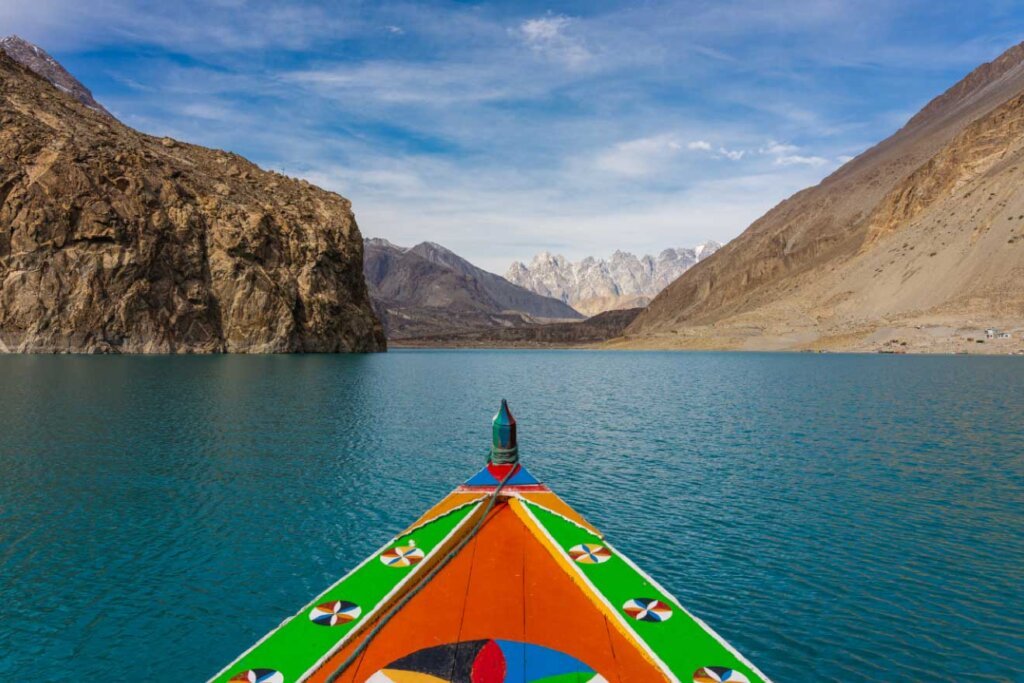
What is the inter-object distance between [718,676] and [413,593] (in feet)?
13.9

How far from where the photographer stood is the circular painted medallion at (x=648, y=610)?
8500mm

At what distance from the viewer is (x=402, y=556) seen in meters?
10.4

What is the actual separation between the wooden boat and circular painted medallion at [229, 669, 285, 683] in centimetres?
1

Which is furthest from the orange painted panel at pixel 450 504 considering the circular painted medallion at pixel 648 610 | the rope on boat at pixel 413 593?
the circular painted medallion at pixel 648 610

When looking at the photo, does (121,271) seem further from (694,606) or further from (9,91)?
(694,606)

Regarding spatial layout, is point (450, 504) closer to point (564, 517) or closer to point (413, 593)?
point (564, 517)

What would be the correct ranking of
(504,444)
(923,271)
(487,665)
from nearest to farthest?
(487,665) → (504,444) → (923,271)

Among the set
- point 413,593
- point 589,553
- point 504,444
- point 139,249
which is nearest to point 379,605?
point 413,593

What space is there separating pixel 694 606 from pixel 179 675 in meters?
9.66

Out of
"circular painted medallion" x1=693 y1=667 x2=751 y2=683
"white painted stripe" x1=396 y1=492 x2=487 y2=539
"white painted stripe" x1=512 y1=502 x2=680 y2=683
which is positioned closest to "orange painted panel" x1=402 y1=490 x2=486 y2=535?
"white painted stripe" x1=396 y1=492 x2=487 y2=539

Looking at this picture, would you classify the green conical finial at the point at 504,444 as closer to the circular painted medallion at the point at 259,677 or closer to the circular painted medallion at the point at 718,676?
the circular painted medallion at the point at 718,676

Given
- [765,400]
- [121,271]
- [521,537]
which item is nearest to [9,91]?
[121,271]

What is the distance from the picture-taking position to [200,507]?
1959cm

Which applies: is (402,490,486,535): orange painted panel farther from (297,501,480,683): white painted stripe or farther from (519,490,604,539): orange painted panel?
(519,490,604,539): orange painted panel
